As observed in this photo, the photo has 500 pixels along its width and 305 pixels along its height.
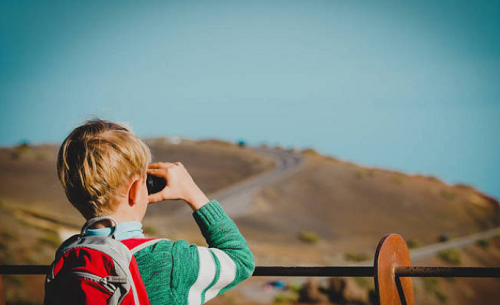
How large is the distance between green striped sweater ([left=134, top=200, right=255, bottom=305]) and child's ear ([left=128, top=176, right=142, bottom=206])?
177 millimetres

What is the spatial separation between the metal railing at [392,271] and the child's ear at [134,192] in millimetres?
758

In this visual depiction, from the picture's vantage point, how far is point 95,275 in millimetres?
1400

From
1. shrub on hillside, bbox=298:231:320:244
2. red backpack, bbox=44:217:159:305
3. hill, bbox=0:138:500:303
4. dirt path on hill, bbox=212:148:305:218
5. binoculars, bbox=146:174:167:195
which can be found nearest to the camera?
red backpack, bbox=44:217:159:305

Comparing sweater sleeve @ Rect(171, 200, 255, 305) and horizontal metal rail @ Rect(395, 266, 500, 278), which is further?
horizontal metal rail @ Rect(395, 266, 500, 278)

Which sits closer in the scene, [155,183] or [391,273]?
[155,183]

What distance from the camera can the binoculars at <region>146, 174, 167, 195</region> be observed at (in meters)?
1.77

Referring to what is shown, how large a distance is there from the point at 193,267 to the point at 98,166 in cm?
47

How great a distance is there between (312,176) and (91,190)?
52973mm

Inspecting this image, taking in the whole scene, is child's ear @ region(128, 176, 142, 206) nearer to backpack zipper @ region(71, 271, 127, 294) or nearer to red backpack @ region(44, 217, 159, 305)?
red backpack @ region(44, 217, 159, 305)

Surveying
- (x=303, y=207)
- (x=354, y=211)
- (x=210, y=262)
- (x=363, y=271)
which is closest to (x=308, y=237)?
(x=303, y=207)

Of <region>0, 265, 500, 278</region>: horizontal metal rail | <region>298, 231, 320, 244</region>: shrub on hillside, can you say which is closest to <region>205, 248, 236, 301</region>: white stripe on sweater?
<region>0, 265, 500, 278</region>: horizontal metal rail

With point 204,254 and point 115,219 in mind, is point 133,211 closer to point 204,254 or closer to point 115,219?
point 115,219

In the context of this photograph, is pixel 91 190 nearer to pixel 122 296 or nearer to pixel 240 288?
pixel 122 296

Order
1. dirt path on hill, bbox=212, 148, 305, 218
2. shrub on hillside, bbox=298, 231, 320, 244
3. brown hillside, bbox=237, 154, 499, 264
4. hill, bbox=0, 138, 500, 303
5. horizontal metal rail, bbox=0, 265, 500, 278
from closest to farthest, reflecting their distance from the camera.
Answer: horizontal metal rail, bbox=0, 265, 500, 278 → hill, bbox=0, 138, 500, 303 → brown hillside, bbox=237, 154, 499, 264 → shrub on hillside, bbox=298, 231, 320, 244 → dirt path on hill, bbox=212, 148, 305, 218
